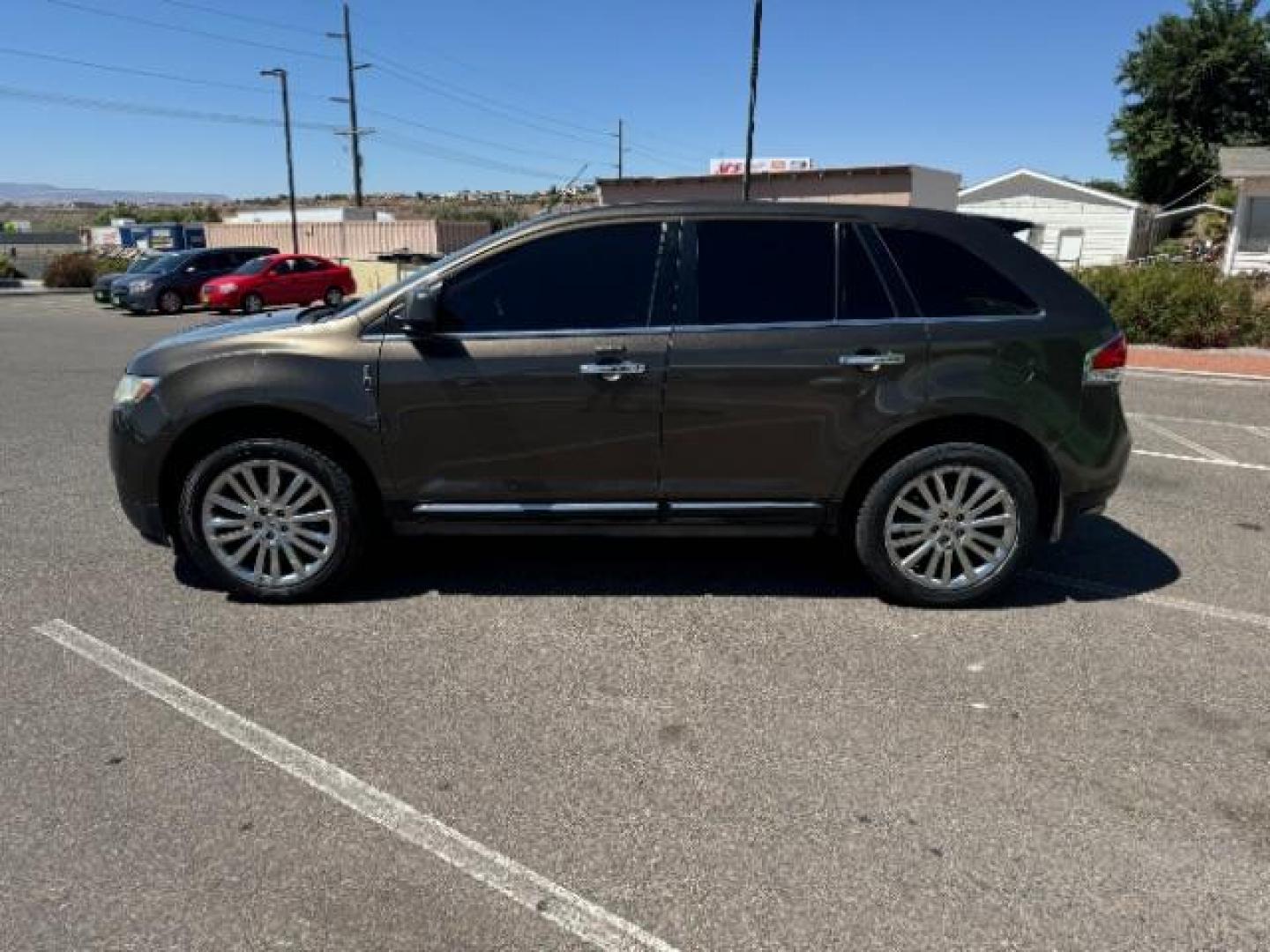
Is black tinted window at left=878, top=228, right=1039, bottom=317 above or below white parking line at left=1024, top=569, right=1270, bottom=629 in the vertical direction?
above

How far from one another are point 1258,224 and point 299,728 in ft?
98.3

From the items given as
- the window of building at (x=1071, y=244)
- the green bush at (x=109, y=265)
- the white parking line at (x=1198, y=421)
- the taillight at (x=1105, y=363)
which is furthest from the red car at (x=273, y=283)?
the window of building at (x=1071, y=244)

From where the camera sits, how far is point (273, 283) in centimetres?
2314

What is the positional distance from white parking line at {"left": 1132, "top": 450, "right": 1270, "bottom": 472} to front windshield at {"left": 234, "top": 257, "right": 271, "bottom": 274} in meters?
20.9

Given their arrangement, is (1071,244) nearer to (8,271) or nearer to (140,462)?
(140,462)

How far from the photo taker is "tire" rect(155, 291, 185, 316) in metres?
23.2

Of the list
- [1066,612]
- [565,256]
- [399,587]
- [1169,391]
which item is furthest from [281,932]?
[1169,391]

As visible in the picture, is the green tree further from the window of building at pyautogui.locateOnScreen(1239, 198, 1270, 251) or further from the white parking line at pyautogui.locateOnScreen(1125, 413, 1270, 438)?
the white parking line at pyautogui.locateOnScreen(1125, 413, 1270, 438)

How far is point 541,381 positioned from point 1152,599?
10.1 feet

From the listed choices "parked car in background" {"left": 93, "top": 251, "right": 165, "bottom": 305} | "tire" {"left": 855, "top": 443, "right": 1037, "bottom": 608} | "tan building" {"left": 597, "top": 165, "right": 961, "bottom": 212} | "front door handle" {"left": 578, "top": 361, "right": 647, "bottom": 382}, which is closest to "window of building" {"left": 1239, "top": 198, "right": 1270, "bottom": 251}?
"tan building" {"left": 597, "top": 165, "right": 961, "bottom": 212}

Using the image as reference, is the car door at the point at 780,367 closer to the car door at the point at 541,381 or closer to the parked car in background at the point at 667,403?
the parked car in background at the point at 667,403

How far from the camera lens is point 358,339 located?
4148mm

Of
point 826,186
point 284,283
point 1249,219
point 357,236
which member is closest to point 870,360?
point 284,283

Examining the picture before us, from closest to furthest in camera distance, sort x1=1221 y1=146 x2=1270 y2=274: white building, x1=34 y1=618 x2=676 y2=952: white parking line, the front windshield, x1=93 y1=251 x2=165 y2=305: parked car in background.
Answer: x1=34 y1=618 x2=676 y2=952: white parking line → the front windshield → x1=93 y1=251 x2=165 y2=305: parked car in background → x1=1221 y1=146 x2=1270 y2=274: white building
